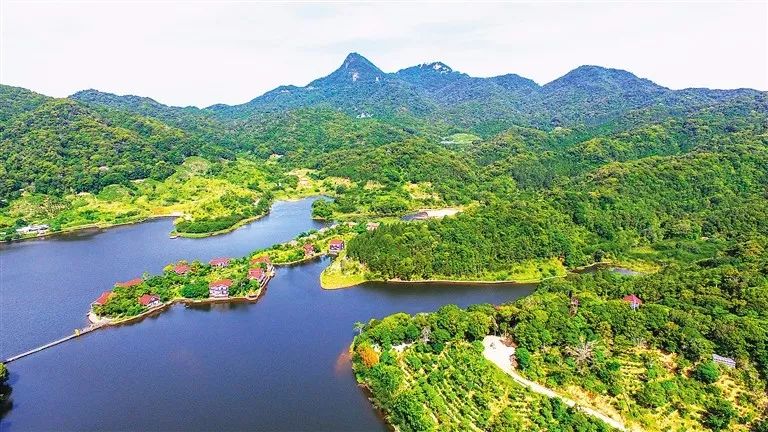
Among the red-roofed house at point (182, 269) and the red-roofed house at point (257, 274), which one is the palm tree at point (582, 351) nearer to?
the red-roofed house at point (257, 274)

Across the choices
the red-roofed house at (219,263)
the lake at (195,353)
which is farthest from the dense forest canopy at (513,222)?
the red-roofed house at (219,263)

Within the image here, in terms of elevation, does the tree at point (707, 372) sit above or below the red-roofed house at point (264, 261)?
below

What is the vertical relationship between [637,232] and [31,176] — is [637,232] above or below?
below

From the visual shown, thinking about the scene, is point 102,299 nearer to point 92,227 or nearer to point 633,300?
point 92,227

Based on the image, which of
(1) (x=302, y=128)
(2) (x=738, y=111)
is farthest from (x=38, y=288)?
(2) (x=738, y=111)

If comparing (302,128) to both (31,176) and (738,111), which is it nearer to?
(31,176)

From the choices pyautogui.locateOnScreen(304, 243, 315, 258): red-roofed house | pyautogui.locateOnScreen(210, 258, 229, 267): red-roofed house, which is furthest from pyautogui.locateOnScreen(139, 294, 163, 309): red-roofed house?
pyautogui.locateOnScreen(304, 243, 315, 258): red-roofed house
